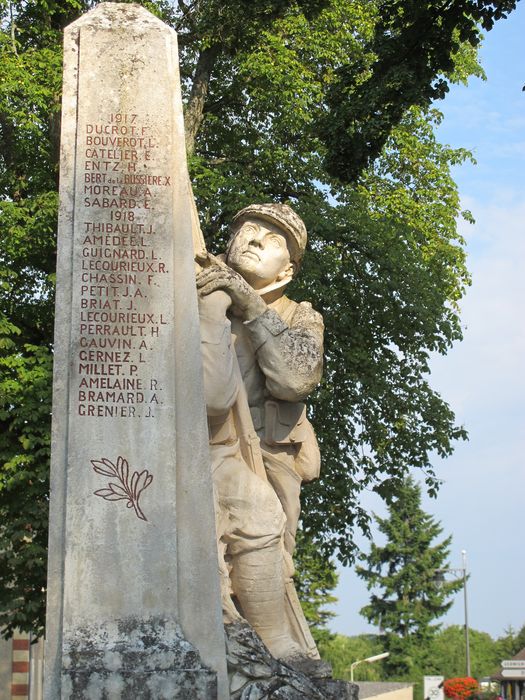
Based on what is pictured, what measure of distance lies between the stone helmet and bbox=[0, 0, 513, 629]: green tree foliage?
300 inches

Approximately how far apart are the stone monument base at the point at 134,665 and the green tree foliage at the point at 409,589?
49.2 metres

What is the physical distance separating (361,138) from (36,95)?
17.8 ft

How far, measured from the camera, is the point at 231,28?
19875 mm

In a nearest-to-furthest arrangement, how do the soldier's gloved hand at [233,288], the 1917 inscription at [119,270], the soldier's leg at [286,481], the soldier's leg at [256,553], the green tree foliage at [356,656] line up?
the 1917 inscription at [119,270]
the soldier's leg at [256,553]
the soldier's gloved hand at [233,288]
the soldier's leg at [286,481]
the green tree foliage at [356,656]

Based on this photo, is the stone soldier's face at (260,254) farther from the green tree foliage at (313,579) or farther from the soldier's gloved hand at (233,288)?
the green tree foliage at (313,579)

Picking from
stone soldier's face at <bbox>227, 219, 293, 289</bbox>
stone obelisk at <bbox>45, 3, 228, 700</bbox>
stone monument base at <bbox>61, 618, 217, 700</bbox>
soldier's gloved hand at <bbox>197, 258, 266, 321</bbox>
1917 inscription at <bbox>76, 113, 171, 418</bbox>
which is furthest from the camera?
stone soldier's face at <bbox>227, 219, 293, 289</bbox>

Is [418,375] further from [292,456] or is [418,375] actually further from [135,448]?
[135,448]

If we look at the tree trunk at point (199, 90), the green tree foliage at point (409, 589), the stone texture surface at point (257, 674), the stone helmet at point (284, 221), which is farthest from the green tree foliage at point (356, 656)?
the stone texture surface at point (257, 674)

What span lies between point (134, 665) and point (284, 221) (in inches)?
132

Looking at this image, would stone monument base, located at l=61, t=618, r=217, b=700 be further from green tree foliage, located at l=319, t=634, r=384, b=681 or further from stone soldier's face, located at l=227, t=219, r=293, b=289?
green tree foliage, located at l=319, t=634, r=384, b=681

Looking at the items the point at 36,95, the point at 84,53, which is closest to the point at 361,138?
the point at 36,95

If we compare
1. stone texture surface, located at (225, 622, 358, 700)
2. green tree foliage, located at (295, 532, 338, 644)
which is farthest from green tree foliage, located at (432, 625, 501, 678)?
stone texture surface, located at (225, 622, 358, 700)

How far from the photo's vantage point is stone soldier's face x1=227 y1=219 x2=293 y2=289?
802 centimetres

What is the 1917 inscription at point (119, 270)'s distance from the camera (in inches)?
242
